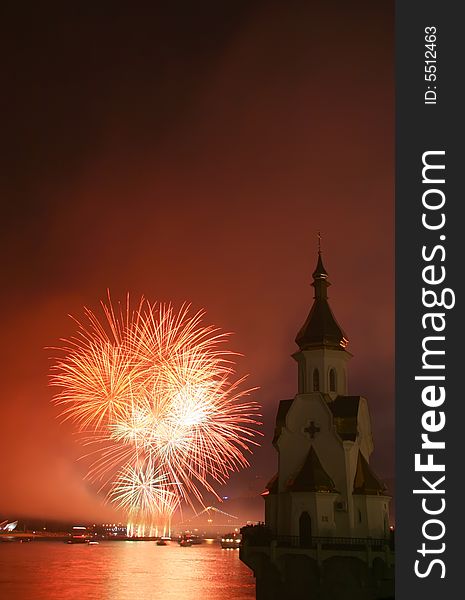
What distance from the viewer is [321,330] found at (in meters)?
49.7

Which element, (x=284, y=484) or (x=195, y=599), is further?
(x=195, y=599)

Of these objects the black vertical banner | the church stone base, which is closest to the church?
the church stone base

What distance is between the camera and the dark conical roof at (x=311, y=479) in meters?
43.0

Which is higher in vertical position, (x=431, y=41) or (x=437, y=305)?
(x=431, y=41)

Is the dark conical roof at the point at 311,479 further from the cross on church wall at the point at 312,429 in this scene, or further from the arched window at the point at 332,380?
the arched window at the point at 332,380

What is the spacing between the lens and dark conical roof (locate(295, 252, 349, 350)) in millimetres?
49406

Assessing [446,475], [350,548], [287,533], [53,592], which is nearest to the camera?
[446,475]

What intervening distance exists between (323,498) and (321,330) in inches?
459

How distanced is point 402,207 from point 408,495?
7606 millimetres

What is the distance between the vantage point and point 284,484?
149 ft

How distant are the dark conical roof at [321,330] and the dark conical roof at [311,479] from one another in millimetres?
8085

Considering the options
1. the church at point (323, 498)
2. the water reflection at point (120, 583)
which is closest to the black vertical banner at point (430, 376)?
the church at point (323, 498)

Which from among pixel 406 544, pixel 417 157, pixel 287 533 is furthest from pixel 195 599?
pixel 417 157

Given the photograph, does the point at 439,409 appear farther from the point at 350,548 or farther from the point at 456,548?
the point at 350,548
